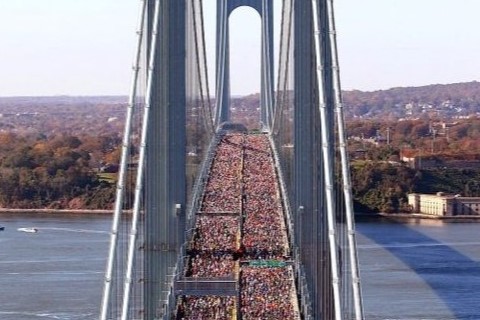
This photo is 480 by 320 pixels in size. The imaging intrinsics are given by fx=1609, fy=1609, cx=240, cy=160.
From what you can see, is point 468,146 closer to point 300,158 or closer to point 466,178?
point 466,178

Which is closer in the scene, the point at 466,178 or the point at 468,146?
the point at 466,178

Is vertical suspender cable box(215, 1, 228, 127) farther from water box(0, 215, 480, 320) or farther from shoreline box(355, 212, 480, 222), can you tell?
water box(0, 215, 480, 320)

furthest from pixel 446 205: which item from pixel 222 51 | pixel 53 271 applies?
pixel 53 271

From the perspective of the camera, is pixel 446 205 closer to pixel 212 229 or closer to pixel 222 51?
pixel 222 51

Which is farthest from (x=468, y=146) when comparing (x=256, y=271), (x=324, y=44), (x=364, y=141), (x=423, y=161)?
(x=324, y=44)

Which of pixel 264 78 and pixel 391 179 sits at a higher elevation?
pixel 264 78

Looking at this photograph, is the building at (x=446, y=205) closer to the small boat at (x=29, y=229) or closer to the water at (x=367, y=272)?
the water at (x=367, y=272)
